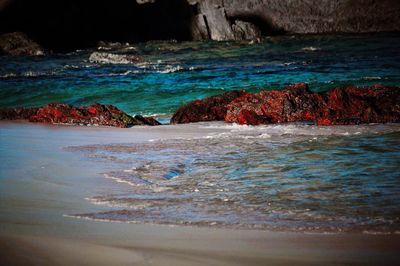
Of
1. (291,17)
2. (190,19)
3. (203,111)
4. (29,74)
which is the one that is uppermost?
A: (190,19)

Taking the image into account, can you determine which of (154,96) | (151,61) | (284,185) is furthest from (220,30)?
(284,185)

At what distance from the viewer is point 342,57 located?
62.8 feet

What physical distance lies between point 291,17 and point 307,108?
83.0 ft

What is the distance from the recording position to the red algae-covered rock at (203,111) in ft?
26.8

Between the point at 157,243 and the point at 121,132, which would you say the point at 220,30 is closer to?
the point at 121,132

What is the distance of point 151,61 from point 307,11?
1433 cm

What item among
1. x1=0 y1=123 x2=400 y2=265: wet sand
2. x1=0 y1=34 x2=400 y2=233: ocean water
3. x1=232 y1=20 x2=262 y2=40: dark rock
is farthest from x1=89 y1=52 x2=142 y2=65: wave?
x1=0 y1=123 x2=400 y2=265: wet sand

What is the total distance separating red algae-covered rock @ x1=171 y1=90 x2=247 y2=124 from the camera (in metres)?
8.18

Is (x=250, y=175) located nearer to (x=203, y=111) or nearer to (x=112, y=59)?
(x=203, y=111)

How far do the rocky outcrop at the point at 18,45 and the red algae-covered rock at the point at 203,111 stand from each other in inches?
748

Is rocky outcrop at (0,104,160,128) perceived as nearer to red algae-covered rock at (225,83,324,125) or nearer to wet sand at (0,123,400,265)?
red algae-covered rock at (225,83,324,125)

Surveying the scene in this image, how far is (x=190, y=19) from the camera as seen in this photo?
3222 centimetres

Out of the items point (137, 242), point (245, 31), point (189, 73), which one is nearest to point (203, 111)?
point (137, 242)

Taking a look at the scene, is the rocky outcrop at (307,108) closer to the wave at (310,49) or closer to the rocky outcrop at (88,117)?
the rocky outcrop at (88,117)
